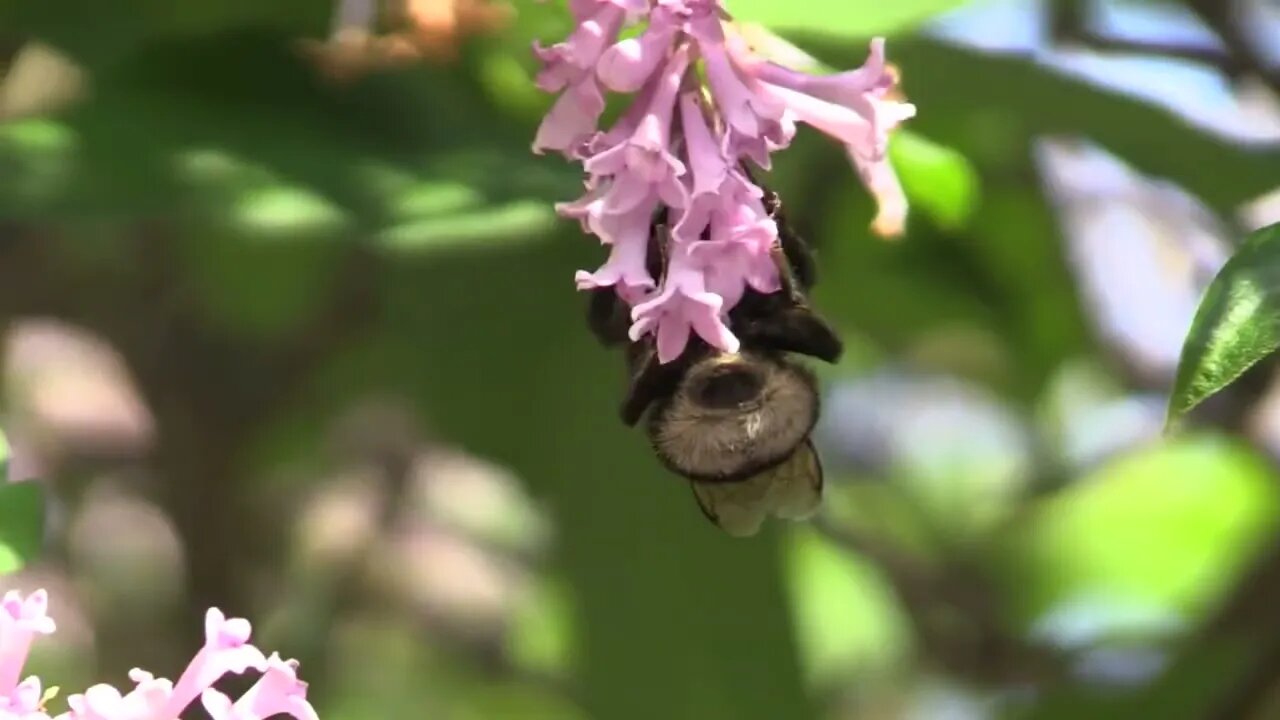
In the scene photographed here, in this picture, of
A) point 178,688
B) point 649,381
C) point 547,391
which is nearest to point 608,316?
point 649,381

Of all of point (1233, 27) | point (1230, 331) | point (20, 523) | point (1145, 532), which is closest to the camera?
point (1230, 331)

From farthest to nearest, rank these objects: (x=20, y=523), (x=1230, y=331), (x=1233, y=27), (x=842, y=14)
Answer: (x=1233, y=27)
(x=842, y=14)
(x=20, y=523)
(x=1230, y=331)

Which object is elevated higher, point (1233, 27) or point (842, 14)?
point (842, 14)

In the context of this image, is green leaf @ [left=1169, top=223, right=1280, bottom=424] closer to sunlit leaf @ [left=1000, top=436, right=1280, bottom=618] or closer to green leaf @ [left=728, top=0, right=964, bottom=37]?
green leaf @ [left=728, top=0, right=964, bottom=37]

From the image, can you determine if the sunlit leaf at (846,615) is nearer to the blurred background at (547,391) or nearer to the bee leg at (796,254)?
the blurred background at (547,391)

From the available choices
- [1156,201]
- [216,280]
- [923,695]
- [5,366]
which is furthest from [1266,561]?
[5,366]

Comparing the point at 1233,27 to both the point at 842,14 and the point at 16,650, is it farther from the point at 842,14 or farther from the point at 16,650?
the point at 16,650

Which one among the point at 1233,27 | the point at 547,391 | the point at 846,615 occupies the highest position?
the point at 1233,27

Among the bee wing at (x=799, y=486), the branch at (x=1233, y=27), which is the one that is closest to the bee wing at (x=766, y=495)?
the bee wing at (x=799, y=486)
